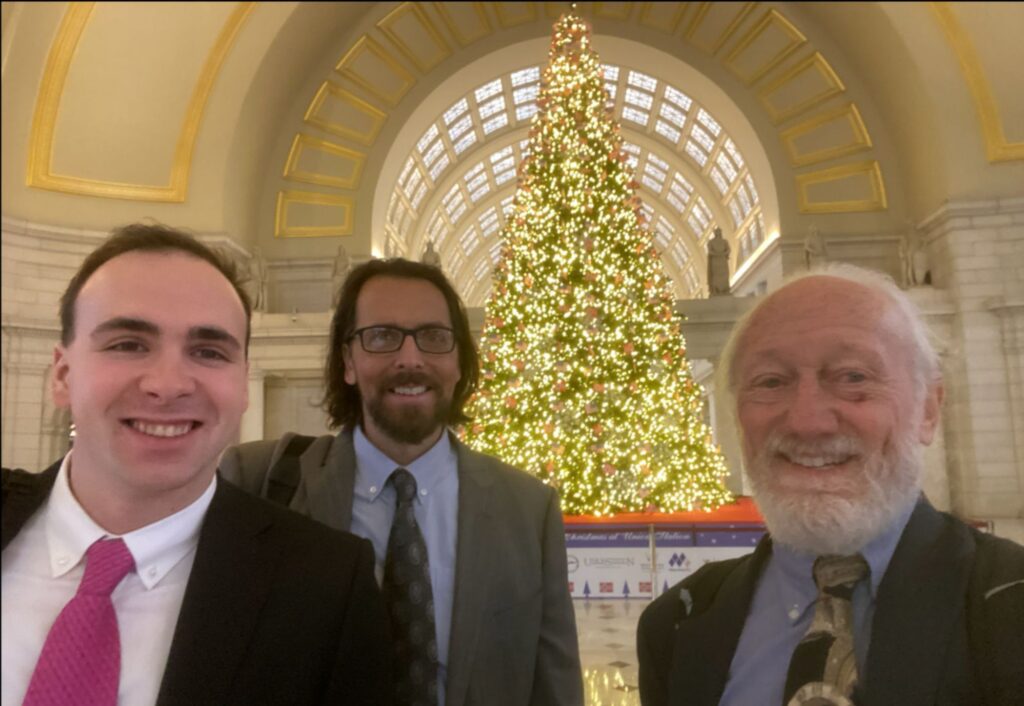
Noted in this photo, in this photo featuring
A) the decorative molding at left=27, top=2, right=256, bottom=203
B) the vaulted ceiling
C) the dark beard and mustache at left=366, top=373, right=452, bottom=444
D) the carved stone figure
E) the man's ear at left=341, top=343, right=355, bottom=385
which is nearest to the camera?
the dark beard and mustache at left=366, top=373, right=452, bottom=444

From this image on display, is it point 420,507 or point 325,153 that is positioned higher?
point 325,153

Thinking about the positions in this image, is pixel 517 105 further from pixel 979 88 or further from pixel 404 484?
pixel 404 484

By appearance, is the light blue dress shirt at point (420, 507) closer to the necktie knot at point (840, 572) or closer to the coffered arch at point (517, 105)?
the necktie knot at point (840, 572)

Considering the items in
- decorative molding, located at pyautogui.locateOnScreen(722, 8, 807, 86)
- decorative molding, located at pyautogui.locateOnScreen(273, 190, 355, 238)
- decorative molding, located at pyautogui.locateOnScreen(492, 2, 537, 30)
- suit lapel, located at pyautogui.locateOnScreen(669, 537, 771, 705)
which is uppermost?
decorative molding, located at pyautogui.locateOnScreen(492, 2, 537, 30)

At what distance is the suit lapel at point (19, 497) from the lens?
3.00ft

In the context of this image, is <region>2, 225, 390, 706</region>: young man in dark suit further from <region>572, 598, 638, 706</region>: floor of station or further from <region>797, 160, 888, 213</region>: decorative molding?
<region>797, 160, 888, 213</region>: decorative molding

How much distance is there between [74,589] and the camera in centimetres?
91

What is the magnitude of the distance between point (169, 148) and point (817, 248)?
11.3 meters

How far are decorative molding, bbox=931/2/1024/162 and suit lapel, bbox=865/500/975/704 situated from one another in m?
4.57

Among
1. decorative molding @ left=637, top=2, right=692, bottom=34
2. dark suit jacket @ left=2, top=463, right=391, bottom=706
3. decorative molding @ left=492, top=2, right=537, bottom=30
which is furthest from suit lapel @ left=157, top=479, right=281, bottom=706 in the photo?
decorative molding @ left=637, top=2, right=692, bottom=34

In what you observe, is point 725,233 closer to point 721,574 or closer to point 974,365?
point 974,365

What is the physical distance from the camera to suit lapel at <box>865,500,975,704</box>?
938 mm

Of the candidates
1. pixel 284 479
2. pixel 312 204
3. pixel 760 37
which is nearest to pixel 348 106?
pixel 312 204

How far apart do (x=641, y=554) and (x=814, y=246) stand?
9.25 meters
